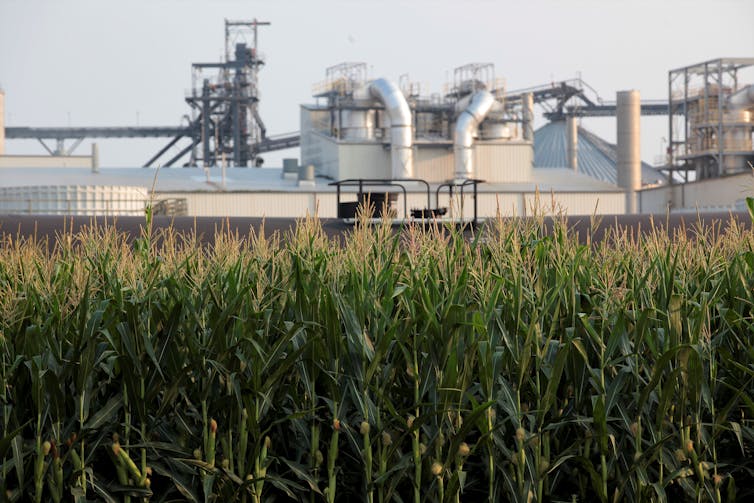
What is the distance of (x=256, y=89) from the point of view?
212ft

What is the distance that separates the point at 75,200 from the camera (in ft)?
121

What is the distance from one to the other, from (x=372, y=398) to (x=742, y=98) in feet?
157

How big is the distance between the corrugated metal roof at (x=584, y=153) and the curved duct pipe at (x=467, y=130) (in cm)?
1830

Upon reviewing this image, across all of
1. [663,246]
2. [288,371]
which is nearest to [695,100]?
[663,246]

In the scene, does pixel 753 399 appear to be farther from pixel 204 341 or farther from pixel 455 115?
pixel 455 115

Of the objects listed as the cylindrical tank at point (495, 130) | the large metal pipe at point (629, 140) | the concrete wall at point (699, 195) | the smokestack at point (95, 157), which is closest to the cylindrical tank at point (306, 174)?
the cylindrical tank at point (495, 130)

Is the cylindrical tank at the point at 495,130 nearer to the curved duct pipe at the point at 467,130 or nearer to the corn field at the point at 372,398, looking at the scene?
the curved duct pipe at the point at 467,130

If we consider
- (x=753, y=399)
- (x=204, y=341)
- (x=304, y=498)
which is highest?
(x=204, y=341)

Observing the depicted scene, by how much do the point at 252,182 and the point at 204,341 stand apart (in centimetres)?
4872

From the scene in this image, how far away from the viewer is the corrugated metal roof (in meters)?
68.6

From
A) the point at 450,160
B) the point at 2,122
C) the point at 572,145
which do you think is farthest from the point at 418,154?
the point at 2,122

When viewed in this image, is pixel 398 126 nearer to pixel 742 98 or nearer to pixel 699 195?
pixel 699 195

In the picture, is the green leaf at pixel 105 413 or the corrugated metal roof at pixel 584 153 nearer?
the green leaf at pixel 105 413

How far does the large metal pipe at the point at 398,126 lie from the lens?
50125 millimetres
